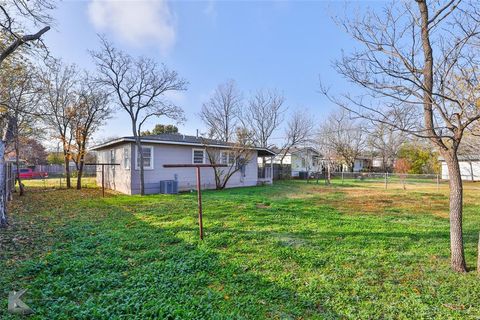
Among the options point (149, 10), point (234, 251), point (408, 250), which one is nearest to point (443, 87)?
point (408, 250)

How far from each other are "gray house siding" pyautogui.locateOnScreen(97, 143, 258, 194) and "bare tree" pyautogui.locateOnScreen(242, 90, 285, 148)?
14.7 meters

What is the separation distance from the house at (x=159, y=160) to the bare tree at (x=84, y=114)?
4.98ft

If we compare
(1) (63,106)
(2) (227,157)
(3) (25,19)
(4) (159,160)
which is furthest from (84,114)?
(3) (25,19)

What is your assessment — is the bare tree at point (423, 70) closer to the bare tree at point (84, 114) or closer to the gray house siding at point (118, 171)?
the gray house siding at point (118, 171)

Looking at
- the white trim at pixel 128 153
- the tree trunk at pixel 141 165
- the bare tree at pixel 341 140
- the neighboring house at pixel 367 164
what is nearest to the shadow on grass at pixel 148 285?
the tree trunk at pixel 141 165

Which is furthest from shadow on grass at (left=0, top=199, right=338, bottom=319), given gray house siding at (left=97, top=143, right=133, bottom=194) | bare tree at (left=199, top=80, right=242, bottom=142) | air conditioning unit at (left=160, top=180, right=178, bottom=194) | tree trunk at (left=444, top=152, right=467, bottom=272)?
bare tree at (left=199, top=80, right=242, bottom=142)

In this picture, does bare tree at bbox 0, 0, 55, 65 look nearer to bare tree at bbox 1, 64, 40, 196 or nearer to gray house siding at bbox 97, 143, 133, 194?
bare tree at bbox 1, 64, 40, 196

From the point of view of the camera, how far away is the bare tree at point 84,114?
15.4m

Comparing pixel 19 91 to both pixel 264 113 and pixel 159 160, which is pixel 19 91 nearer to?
pixel 159 160

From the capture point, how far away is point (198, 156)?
14852mm

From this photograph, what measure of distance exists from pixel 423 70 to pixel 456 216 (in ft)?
6.92

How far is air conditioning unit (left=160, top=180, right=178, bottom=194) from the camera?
12641 mm

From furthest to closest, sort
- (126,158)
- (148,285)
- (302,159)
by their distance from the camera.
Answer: (302,159) < (126,158) < (148,285)

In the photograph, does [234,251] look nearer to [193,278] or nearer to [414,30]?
[193,278]
